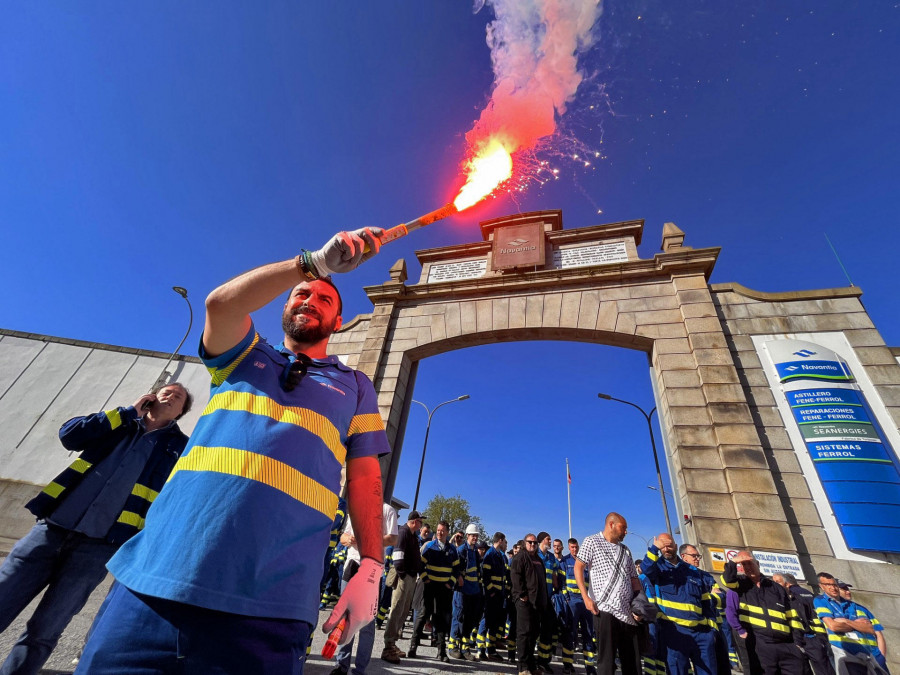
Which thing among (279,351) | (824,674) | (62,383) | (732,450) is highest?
(62,383)

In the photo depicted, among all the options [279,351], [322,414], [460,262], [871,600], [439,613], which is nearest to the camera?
[322,414]

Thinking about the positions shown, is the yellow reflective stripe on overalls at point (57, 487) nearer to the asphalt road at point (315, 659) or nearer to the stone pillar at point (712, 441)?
the asphalt road at point (315, 659)

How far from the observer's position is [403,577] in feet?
19.4

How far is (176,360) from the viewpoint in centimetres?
1204

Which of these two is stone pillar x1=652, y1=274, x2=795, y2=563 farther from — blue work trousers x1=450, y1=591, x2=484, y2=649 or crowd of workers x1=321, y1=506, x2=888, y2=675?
blue work trousers x1=450, y1=591, x2=484, y2=649

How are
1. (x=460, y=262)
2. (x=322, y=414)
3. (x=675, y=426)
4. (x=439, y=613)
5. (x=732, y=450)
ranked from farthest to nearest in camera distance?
1. (x=460, y=262)
2. (x=675, y=426)
3. (x=732, y=450)
4. (x=439, y=613)
5. (x=322, y=414)

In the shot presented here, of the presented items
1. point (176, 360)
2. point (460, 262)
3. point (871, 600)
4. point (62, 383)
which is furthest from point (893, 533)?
point (62, 383)

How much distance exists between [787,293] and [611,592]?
7142mm

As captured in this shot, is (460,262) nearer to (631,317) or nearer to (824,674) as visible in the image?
(631,317)

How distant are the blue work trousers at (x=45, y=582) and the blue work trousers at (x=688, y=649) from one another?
640 centimetres

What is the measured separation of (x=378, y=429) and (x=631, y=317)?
8.08 m

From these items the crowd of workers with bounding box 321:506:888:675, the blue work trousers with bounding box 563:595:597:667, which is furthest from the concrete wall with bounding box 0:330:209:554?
the blue work trousers with bounding box 563:595:597:667

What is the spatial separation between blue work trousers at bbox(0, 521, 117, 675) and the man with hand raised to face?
2213mm

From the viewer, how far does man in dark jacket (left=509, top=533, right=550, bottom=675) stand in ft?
18.2
